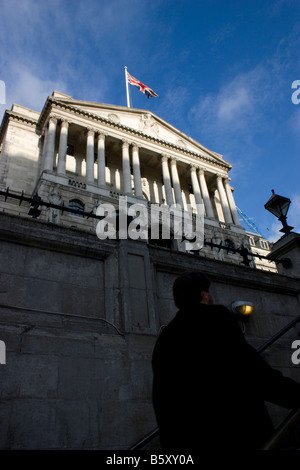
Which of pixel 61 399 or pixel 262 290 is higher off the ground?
pixel 262 290

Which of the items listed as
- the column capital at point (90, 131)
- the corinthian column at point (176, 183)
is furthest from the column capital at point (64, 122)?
the corinthian column at point (176, 183)

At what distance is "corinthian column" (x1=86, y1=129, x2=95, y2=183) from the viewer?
109 feet

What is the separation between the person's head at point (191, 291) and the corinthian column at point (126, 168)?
31.8m

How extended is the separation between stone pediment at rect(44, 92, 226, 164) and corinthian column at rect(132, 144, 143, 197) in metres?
2.55

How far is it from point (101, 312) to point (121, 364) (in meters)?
1.02

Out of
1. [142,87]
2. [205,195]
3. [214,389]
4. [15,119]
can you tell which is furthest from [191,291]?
[142,87]

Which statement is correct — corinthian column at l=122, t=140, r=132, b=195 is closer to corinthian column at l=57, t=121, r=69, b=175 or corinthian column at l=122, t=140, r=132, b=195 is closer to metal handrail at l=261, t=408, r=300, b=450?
corinthian column at l=57, t=121, r=69, b=175

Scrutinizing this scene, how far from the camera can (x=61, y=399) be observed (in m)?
5.21

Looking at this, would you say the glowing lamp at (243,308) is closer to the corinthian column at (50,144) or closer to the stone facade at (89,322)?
the stone facade at (89,322)

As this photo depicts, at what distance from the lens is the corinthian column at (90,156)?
109 feet

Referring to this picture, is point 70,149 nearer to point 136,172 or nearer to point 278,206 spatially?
point 136,172
